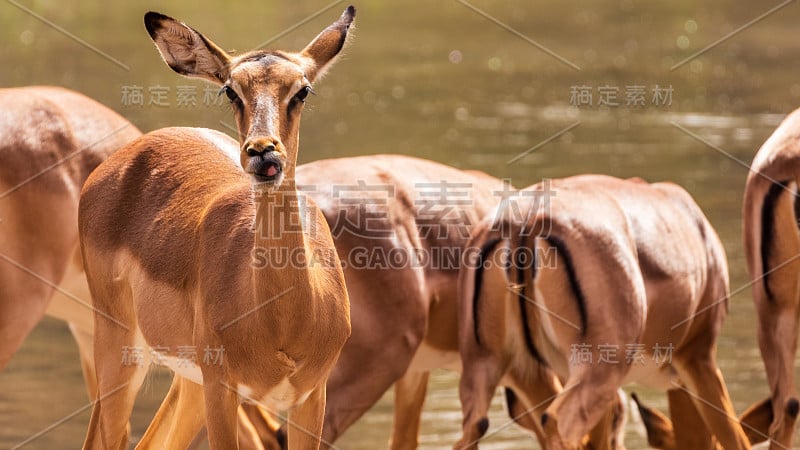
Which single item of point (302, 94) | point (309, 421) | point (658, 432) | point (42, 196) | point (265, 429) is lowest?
point (658, 432)

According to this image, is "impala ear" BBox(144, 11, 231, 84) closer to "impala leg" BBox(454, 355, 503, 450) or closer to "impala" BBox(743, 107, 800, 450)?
"impala leg" BBox(454, 355, 503, 450)

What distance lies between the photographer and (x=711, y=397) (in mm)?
6852

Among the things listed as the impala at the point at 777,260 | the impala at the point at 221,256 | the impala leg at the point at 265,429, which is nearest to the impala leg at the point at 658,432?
the impala at the point at 777,260

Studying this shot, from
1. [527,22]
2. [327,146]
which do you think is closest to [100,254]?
[327,146]

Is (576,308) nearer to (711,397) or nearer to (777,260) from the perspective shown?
(711,397)

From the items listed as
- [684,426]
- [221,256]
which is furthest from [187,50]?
[684,426]

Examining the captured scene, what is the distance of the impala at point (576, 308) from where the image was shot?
6168mm

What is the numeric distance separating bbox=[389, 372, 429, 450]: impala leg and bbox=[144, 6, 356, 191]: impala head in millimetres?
2630

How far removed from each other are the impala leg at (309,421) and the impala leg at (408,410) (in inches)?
87.9

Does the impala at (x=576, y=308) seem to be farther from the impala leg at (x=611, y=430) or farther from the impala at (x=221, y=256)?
the impala at (x=221, y=256)

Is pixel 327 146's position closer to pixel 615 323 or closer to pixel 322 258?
pixel 615 323

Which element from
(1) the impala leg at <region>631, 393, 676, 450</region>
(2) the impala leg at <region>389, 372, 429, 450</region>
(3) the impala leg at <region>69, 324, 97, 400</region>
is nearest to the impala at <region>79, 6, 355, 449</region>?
(3) the impala leg at <region>69, 324, 97, 400</region>

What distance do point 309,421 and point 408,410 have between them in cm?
232

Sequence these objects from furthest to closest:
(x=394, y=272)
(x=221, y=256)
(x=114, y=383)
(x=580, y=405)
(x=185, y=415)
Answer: (x=394, y=272)
(x=580, y=405)
(x=185, y=415)
(x=114, y=383)
(x=221, y=256)
